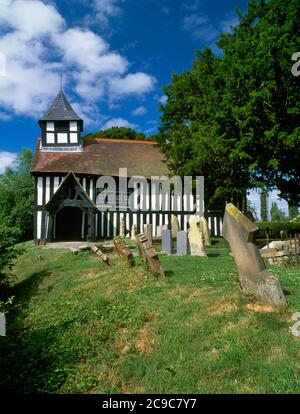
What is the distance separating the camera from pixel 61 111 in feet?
84.8

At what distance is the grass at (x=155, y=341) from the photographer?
4.66 meters

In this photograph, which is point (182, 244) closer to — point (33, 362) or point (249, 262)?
point (249, 262)

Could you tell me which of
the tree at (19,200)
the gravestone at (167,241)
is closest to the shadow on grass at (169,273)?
the gravestone at (167,241)

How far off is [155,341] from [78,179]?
60.7ft

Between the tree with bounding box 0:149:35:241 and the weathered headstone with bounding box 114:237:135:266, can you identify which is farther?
the tree with bounding box 0:149:35:241

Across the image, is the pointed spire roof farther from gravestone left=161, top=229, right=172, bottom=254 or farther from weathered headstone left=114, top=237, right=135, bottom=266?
weathered headstone left=114, top=237, right=135, bottom=266

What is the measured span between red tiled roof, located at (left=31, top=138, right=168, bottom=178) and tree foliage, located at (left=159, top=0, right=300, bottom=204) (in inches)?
197

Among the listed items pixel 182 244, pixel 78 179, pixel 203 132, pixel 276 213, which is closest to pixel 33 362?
pixel 182 244

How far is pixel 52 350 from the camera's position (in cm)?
→ 604

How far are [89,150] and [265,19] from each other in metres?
14.2

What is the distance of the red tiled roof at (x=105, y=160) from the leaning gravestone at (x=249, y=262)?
1713cm

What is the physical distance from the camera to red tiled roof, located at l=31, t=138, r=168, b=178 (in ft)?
76.6

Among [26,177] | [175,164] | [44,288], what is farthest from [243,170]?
[26,177]

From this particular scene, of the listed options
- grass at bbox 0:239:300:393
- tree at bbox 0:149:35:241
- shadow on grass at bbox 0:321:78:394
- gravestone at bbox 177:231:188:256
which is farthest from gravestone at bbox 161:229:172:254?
tree at bbox 0:149:35:241
